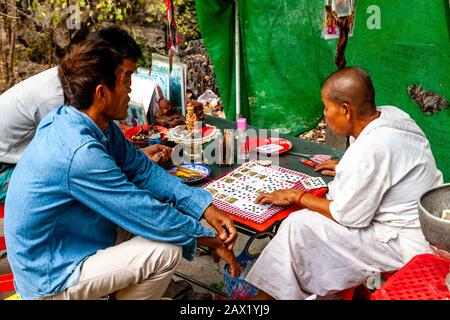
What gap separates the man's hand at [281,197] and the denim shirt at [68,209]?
0.38 metres

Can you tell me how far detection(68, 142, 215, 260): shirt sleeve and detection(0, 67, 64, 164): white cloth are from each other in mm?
1089

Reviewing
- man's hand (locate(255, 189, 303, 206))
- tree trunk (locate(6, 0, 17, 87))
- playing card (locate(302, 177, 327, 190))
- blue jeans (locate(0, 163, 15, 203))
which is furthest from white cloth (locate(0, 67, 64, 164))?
tree trunk (locate(6, 0, 17, 87))

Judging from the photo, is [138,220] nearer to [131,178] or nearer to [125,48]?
[131,178]

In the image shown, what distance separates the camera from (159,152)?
3.09 m

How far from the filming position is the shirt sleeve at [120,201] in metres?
2.02

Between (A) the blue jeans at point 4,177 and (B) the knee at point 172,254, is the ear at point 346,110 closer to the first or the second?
(B) the knee at point 172,254

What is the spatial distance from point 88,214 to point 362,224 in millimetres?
1309

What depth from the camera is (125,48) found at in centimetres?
226

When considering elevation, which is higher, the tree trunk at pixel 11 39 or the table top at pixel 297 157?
the tree trunk at pixel 11 39

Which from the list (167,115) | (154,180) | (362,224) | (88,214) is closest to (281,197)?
(362,224)

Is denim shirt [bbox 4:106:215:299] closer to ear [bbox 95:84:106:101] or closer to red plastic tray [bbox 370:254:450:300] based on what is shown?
ear [bbox 95:84:106:101]

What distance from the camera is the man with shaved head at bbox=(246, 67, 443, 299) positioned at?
239cm

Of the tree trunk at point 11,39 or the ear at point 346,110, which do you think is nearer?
the ear at point 346,110

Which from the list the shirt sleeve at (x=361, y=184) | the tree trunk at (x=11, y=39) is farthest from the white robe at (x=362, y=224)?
the tree trunk at (x=11, y=39)
